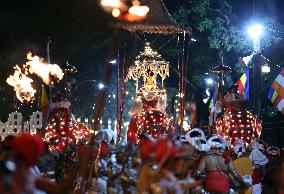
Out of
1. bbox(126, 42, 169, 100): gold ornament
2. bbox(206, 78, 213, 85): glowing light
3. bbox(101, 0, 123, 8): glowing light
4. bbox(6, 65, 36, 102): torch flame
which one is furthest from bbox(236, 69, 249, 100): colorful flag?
bbox(101, 0, 123, 8): glowing light

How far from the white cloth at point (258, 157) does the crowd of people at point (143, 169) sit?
0.29 m

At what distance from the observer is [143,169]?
6168 millimetres

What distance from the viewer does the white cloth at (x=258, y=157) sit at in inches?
605

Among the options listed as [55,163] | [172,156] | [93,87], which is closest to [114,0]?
[172,156]

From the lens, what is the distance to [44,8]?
19922 millimetres

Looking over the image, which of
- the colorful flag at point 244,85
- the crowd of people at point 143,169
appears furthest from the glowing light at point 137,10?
the colorful flag at point 244,85

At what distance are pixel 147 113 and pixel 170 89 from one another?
1179 centimetres

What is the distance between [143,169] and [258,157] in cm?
1000

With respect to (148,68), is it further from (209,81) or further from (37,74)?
(209,81)

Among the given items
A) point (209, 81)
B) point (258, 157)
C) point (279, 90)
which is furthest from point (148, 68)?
point (209, 81)

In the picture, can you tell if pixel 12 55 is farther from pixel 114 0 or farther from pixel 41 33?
pixel 114 0

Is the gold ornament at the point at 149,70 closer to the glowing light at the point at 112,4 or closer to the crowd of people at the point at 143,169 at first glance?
the crowd of people at the point at 143,169

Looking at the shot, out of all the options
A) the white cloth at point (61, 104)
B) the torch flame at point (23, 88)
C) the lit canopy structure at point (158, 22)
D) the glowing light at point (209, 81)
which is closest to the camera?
the torch flame at point (23, 88)

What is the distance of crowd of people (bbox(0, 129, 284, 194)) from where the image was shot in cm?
566
